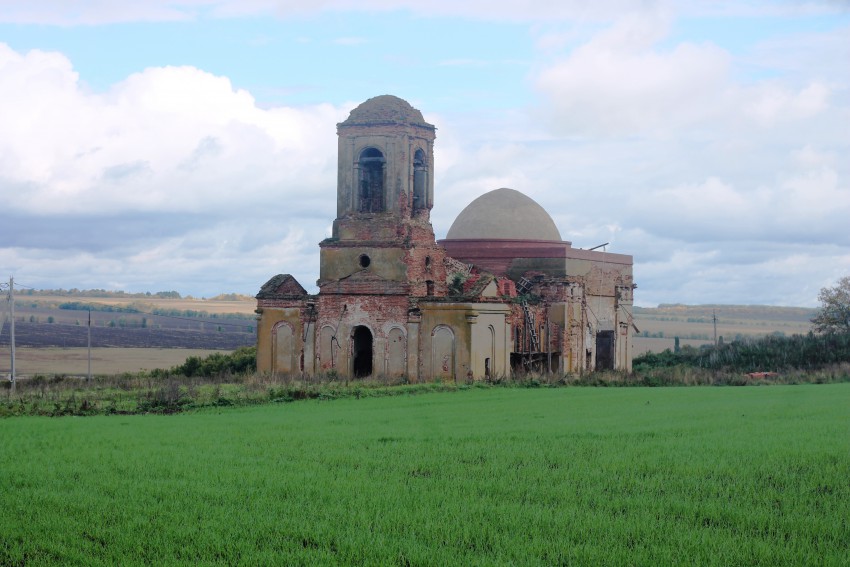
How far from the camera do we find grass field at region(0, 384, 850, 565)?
32.0ft

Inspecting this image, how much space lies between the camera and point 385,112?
36062 mm

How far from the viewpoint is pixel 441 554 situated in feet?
31.2

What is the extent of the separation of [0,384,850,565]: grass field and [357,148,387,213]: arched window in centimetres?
1621

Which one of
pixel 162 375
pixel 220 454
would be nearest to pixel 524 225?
pixel 162 375

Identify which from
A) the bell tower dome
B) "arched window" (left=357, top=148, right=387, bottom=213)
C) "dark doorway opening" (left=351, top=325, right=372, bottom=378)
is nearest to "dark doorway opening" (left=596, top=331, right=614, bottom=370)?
the bell tower dome

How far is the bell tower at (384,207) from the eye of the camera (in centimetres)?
3503

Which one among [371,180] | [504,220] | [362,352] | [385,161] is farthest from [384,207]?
[504,220]

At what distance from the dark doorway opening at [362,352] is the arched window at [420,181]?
476 cm

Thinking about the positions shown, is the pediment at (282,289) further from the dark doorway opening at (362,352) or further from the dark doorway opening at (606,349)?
the dark doorway opening at (606,349)

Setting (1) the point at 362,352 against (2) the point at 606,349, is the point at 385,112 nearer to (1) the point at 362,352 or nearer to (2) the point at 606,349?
(1) the point at 362,352

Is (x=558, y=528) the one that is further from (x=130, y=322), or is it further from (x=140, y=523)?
(x=130, y=322)

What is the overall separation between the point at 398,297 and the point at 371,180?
4553 millimetres

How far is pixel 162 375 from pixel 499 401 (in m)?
14.7

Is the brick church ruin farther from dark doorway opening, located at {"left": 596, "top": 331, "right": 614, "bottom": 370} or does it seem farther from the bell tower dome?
dark doorway opening, located at {"left": 596, "top": 331, "right": 614, "bottom": 370}
